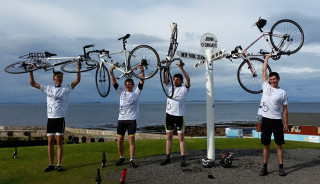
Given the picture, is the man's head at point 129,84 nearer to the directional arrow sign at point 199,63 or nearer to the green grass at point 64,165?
the directional arrow sign at point 199,63

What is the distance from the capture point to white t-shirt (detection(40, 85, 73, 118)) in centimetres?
800

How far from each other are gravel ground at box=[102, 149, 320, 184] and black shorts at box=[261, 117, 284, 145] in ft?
3.09

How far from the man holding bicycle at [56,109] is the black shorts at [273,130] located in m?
5.73

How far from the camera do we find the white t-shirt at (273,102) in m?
7.21

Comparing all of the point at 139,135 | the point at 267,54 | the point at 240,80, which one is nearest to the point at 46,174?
the point at 240,80

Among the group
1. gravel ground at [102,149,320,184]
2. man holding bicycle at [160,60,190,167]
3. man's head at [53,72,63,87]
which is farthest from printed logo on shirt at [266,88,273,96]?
man's head at [53,72,63,87]

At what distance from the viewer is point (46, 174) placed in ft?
25.0

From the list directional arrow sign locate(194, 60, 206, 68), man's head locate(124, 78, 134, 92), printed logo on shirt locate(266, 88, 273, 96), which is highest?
directional arrow sign locate(194, 60, 206, 68)

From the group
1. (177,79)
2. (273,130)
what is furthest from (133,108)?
(273,130)

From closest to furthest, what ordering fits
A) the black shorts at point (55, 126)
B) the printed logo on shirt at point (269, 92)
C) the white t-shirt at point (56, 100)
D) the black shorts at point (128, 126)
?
the printed logo on shirt at point (269, 92) < the black shorts at point (55, 126) < the white t-shirt at point (56, 100) < the black shorts at point (128, 126)

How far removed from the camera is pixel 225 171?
25.1 feet

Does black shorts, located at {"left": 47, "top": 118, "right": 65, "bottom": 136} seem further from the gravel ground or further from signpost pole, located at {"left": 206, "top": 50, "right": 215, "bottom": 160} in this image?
signpost pole, located at {"left": 206, "top": 50, "right": 215, "bottom": 160}

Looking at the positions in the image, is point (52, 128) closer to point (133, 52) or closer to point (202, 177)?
point (133, 52)

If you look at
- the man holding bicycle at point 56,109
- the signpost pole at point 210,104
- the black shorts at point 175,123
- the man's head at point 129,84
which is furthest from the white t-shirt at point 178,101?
the man holding bicycle at point 56,109
